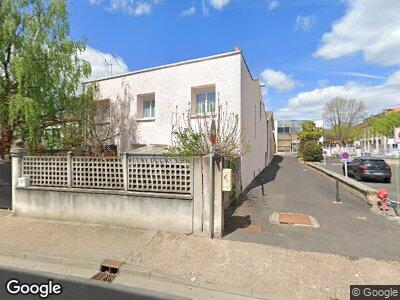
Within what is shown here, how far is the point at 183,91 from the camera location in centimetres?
1221

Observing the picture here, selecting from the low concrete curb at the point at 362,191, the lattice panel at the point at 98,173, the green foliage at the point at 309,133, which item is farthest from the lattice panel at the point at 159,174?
the green foliage at the point at 309,133

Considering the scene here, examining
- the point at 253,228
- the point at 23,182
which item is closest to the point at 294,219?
the point at 253,228

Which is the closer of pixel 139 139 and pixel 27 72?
pixel 27 72

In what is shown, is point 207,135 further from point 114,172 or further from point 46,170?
point 46,170

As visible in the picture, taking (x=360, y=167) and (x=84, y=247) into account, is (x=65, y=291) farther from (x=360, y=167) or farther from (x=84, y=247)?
(x=360, y=167)

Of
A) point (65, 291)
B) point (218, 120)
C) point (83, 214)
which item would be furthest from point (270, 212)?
point (65, 291)

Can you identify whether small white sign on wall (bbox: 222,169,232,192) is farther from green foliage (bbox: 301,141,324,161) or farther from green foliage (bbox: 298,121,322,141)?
A: green foliage (bbox: 298,121,322,141)

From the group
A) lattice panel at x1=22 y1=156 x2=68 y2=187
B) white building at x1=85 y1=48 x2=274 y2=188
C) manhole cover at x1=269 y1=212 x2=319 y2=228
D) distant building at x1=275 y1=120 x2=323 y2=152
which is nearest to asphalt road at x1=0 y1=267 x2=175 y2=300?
lattice panel at x1=22 y1=156 x2=68 y2=187

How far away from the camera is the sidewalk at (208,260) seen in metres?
4.87

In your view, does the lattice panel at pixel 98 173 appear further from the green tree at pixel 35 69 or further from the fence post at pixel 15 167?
the green tree at pixel 35 69

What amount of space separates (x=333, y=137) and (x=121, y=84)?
57.7m

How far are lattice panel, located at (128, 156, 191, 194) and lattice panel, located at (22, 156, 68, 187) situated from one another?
6.84ft

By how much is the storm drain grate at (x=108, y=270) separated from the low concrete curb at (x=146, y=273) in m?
0.10

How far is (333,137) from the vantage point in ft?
201
